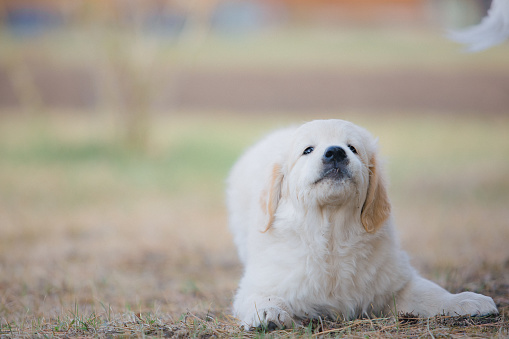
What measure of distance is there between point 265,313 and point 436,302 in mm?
1042

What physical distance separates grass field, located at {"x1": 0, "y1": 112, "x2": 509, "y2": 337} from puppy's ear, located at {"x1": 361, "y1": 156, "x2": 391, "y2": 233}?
36 centimetres

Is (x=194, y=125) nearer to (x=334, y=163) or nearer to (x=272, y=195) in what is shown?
(x=272, y=195)

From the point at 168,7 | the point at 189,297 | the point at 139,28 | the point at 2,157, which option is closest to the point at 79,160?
the point at 2,157

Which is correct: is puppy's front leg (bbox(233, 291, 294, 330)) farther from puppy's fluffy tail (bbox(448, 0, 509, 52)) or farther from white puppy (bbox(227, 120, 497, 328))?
puppy's fluffy tail (bbox(448, 0, 509, 52))

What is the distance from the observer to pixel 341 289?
11.0 ft

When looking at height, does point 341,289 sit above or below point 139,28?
below

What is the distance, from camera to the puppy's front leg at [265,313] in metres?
3.13

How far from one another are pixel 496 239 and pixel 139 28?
7406mm

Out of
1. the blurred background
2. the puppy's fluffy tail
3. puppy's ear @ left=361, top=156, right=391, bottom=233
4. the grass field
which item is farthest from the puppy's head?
the puppy's fluffy tail

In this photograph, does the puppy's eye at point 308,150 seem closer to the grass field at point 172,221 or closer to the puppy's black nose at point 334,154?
the puppy's black nose at point 334,154

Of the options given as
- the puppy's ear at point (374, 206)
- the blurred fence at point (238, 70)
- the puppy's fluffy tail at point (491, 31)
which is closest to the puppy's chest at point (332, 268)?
the puppy's ear at point (374, 206)

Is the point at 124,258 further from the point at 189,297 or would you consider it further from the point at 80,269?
the point at 189,297

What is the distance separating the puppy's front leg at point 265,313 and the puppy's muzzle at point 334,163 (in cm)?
78

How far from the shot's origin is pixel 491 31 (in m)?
4.16
